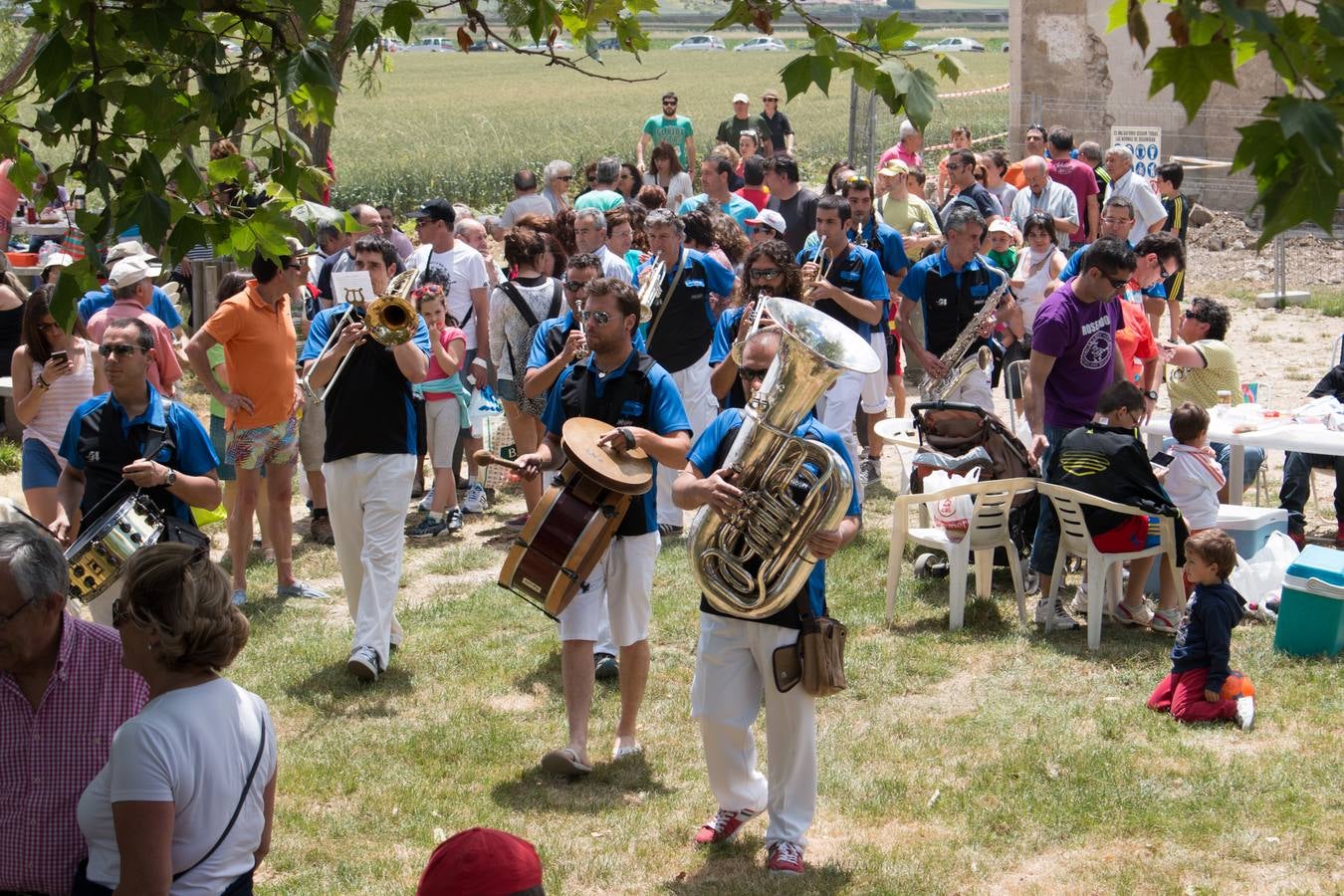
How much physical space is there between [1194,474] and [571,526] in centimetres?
377

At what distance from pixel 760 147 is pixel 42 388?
13190 millimetres

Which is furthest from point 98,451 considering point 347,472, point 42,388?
point 42,388

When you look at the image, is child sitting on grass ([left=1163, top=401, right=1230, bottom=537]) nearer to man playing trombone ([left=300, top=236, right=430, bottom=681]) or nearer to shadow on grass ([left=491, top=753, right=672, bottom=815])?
shadow on grass ([left=491, top=753, right=672, bottom=815])

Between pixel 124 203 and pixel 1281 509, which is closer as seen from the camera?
pixel 124 203

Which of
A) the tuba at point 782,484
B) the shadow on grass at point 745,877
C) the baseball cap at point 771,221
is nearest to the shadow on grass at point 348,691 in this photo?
the shadow on grass at point 745,877

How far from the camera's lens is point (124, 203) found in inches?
149

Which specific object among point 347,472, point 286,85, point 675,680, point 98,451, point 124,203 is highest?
point 286,85

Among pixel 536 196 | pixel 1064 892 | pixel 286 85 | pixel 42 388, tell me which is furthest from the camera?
pixel 536 196

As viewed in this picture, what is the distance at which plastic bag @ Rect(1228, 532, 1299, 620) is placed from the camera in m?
7.78

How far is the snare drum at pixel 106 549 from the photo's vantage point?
5422 mm

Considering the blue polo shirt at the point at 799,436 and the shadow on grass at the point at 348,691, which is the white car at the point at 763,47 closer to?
the shadow on grass at the point at 348,691

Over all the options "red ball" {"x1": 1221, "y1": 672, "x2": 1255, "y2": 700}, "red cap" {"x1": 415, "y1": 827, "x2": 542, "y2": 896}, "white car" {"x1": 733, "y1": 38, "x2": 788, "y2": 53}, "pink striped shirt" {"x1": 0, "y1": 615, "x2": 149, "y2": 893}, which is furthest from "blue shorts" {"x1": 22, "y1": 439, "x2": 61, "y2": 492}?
"white car" {"x1": 733, "y1": 38, "x2": 788, "y2": 53}

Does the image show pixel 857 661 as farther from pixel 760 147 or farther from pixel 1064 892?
pixel 760 147

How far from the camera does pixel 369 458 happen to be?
698 centimetres
